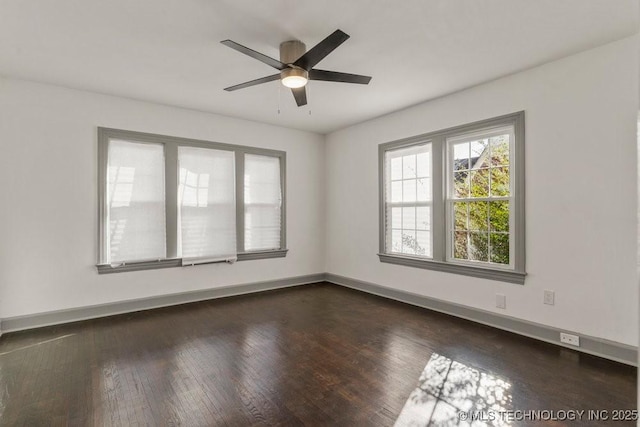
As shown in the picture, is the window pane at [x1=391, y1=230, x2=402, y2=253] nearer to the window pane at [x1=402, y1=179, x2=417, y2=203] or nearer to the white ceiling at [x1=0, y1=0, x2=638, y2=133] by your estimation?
the window pane at [x1=402, y1=179, x2=417, y2=203]

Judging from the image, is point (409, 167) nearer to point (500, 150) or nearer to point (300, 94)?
point (500, 150)

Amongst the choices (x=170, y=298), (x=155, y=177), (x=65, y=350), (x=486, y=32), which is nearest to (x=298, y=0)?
(x=486, y=32)

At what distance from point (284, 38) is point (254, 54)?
19.3 inches

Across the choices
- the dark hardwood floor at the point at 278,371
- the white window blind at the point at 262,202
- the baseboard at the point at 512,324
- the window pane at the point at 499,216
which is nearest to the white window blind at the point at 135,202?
the dark hardwood floor at the point at 278,371

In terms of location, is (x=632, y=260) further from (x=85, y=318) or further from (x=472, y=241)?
(x=85, y=318)

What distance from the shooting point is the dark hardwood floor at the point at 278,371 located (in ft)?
6.76

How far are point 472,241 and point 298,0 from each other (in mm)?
3114

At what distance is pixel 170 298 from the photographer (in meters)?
4.41

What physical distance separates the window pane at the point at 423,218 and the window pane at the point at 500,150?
1025 millimetres

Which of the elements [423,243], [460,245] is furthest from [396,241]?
[460,245]

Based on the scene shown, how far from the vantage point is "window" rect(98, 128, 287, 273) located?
13.2 feet

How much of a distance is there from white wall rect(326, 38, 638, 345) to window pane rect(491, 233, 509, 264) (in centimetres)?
27

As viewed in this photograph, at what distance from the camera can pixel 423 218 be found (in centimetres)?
442

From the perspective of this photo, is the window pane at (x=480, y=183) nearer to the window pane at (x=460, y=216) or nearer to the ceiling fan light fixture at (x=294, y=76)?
the window pane at (x=460, y=216)
